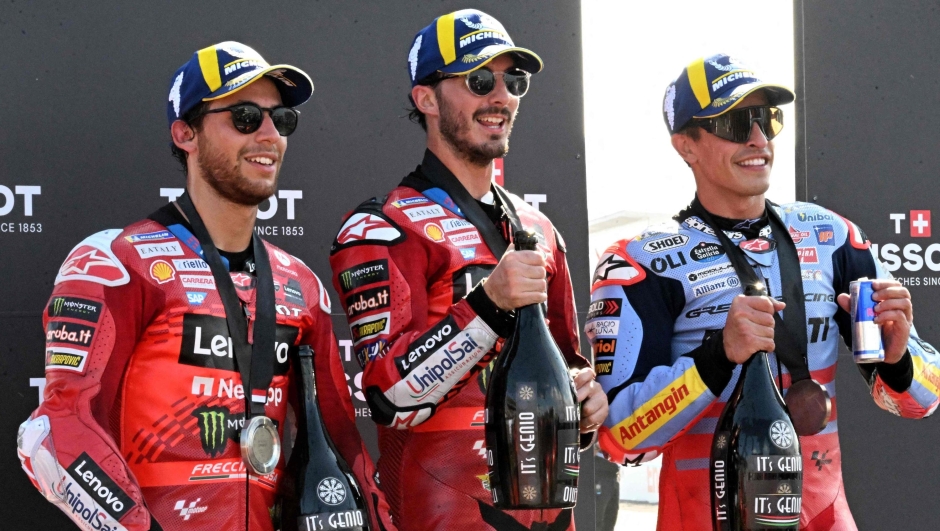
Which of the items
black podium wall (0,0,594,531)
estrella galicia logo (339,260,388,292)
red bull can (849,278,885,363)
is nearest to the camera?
red bull can (849,278,885,363)

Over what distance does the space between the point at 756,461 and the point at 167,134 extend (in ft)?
6.56

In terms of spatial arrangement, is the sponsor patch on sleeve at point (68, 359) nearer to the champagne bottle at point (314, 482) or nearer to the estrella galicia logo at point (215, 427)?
the estrella galicia logo at point (215, 427)

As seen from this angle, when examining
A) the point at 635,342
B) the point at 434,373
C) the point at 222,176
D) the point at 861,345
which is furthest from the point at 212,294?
the point at 861,345

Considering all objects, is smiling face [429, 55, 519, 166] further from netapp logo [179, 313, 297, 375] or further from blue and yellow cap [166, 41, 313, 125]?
netapp logo [179, 313, 297, 375]

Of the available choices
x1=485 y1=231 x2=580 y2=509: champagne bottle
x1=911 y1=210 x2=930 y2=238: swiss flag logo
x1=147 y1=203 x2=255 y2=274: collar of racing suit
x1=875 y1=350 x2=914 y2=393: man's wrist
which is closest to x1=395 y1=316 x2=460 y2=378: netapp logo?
x1=485 y1=231 x2=580 y2=509: champagne bottle

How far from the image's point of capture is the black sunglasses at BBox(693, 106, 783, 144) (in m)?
2.79

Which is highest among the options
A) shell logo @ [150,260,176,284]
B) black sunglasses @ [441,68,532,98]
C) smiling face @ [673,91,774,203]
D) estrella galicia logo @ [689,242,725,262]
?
black sunglasses @ [441,68,532,98]

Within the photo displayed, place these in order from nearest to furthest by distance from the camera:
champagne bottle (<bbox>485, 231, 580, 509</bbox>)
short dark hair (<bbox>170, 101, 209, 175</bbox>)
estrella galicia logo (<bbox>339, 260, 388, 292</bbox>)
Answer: champagne bottle (<bbox>485, 231, 580, 509</bbox>) < estrella galicia logo (<bbox>339, 260, 388, 292</bbox>) < short dark hair (<bbox>170, 101, 209, 175</bbox>)

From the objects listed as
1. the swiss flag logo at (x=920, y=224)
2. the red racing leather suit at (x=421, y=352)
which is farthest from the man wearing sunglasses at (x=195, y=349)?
the swiss flag logo at (x=920, y=224)

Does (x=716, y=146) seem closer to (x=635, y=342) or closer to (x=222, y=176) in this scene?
(x=635, y=342)

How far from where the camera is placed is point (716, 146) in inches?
111

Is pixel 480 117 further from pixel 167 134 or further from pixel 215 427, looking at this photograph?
pixel 167 134

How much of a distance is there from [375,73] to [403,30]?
0.17 meters

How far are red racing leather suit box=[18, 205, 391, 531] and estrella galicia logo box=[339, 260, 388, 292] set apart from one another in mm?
165
